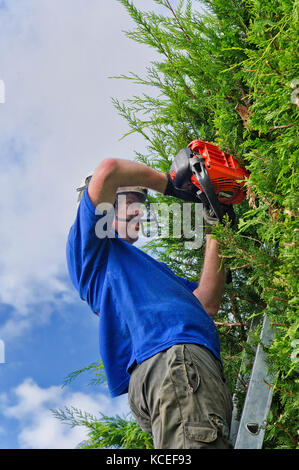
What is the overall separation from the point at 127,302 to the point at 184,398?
27.6 inches

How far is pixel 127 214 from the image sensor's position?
3346mm

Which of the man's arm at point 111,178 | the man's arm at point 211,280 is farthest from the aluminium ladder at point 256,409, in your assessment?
the man's arm at point 111,178

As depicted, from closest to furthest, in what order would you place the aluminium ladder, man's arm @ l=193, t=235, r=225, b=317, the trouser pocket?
1. the trouser pocket
2. the aluminium ladder
3. man's arm @ l=193, t=235, r=225, b=317

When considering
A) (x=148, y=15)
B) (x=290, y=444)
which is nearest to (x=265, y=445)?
(x=290, y=444)

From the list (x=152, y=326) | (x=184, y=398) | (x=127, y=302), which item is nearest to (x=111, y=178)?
(x=127, y=302)

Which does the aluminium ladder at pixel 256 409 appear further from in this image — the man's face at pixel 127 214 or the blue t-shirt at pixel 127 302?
the man's face at pixel 127 214

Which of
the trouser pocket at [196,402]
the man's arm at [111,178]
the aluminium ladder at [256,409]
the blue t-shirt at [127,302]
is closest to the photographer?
the trouser pocket at [196,402]

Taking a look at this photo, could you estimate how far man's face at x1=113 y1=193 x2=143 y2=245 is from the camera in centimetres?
334

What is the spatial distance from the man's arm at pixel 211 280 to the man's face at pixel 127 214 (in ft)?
1.94

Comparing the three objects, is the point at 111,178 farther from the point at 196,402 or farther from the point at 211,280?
the point at 196,402

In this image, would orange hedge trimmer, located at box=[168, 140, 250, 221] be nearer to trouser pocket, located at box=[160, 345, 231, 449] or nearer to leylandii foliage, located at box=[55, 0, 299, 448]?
leylandii foliage, located at box=[55, 0, 299, 448]

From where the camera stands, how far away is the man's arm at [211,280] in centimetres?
311

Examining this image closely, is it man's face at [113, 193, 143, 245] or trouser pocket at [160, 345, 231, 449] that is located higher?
man's face at [113, 193, 143, 245]

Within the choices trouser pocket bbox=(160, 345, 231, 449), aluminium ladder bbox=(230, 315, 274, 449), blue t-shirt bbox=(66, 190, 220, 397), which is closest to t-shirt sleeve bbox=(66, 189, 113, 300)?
blue t-shirt bbox=(66, 190, 220, 397)
